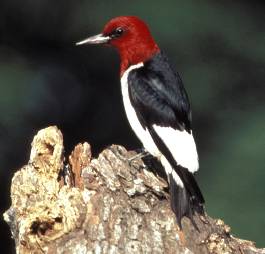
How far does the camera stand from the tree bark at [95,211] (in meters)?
4.66

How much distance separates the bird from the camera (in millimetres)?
5445

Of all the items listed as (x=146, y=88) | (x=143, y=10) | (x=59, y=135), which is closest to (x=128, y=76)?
(x=146, y=88)

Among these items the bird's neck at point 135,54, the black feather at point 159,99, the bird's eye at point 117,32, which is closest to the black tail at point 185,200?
the black feather at point 159,99

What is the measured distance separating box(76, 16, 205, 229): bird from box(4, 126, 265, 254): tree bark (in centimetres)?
35

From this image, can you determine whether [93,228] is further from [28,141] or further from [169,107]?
[28,141]

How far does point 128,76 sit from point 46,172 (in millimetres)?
1235

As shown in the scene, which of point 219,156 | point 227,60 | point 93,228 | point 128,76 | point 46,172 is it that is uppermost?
point 227,60

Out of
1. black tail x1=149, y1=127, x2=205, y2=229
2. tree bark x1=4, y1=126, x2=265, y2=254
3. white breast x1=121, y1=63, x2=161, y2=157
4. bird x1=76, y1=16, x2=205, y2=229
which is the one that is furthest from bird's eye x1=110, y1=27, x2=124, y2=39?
tree bark x1=4, y1=126, x2=265, y2=254

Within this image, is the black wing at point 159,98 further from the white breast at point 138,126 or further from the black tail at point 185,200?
the black tail at point 185,200

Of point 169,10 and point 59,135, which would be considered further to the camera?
point 169,10

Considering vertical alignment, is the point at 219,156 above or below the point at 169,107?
above

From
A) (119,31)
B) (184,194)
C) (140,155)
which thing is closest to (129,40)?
(119,31)

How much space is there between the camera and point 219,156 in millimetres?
8672

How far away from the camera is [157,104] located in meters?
5.86
